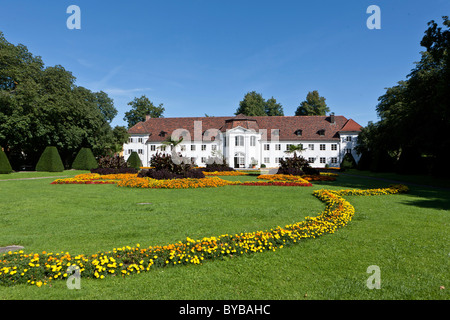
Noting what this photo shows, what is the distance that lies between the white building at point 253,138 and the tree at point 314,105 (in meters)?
14.2

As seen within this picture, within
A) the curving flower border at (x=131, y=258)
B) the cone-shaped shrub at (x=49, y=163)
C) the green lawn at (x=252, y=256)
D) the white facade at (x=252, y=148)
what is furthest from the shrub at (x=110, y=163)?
the curving flower border at (x=131, y=258)

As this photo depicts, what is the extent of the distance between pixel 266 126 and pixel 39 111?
36364 mm

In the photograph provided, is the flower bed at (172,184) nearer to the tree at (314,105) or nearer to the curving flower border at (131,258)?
the curving flower border at (131,258)

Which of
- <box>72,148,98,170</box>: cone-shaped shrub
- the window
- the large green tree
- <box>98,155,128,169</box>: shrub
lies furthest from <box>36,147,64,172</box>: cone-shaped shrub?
the window

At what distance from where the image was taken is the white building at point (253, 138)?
4762cm

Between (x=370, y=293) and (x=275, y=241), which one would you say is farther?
(x=275, y=241)

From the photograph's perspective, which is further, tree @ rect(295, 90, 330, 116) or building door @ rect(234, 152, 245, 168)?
tree @ rect(295, 90, 330, 116)

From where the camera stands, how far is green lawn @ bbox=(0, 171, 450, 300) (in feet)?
12.2

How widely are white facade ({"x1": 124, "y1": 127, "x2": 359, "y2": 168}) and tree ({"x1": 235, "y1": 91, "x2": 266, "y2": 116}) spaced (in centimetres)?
1731

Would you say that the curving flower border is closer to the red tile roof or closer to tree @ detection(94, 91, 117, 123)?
the red tile roof

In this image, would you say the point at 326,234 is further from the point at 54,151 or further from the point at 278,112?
the point at 278,112

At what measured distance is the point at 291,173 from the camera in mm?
23516

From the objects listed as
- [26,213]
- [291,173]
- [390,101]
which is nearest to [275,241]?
[26,213]
